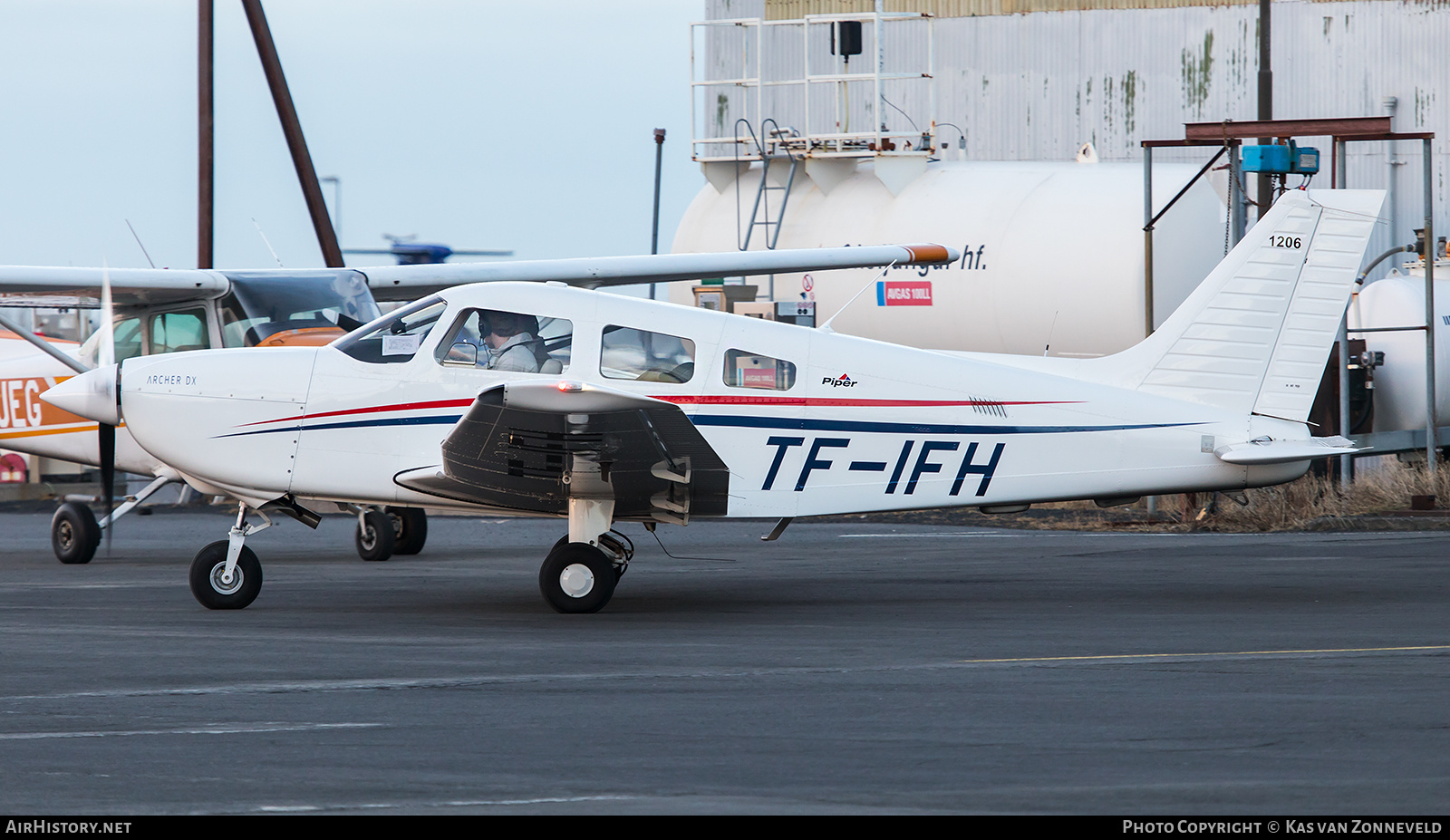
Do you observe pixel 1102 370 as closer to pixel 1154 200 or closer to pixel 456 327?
pixel 456 327

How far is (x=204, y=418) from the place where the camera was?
10.5 metres

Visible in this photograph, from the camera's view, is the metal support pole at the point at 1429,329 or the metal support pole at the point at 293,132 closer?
the metal support pole at the point at 1429,329

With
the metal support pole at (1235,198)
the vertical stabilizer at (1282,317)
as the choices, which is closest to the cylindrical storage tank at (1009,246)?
the metal support pole at (1235,198)

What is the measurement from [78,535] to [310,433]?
529 cm

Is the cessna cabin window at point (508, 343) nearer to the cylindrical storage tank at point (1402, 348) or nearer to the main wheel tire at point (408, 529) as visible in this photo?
the main wheel tire at point (408, 529)

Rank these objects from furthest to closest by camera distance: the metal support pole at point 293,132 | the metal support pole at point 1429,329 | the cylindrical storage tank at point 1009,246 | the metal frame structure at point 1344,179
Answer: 1. the metal support pole at point 293,132
2. the cylindrical storage tank at point 1009,246
3. the metal support pole at point 1429,329
4. the metal frame structure at point 1344,179

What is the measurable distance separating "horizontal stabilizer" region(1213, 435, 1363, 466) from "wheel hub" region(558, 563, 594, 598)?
13.3 ft

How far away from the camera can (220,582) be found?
10.6 metres

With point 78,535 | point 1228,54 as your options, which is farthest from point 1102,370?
point 1228,54

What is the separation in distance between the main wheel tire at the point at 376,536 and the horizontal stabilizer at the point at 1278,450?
24.5 feet

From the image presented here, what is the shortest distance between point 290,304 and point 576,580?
5945 mm

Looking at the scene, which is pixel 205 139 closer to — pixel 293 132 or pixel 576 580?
pixel 293 132

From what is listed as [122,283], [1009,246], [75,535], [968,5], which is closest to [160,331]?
[122,283]

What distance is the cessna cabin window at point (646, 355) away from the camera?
399 inches
